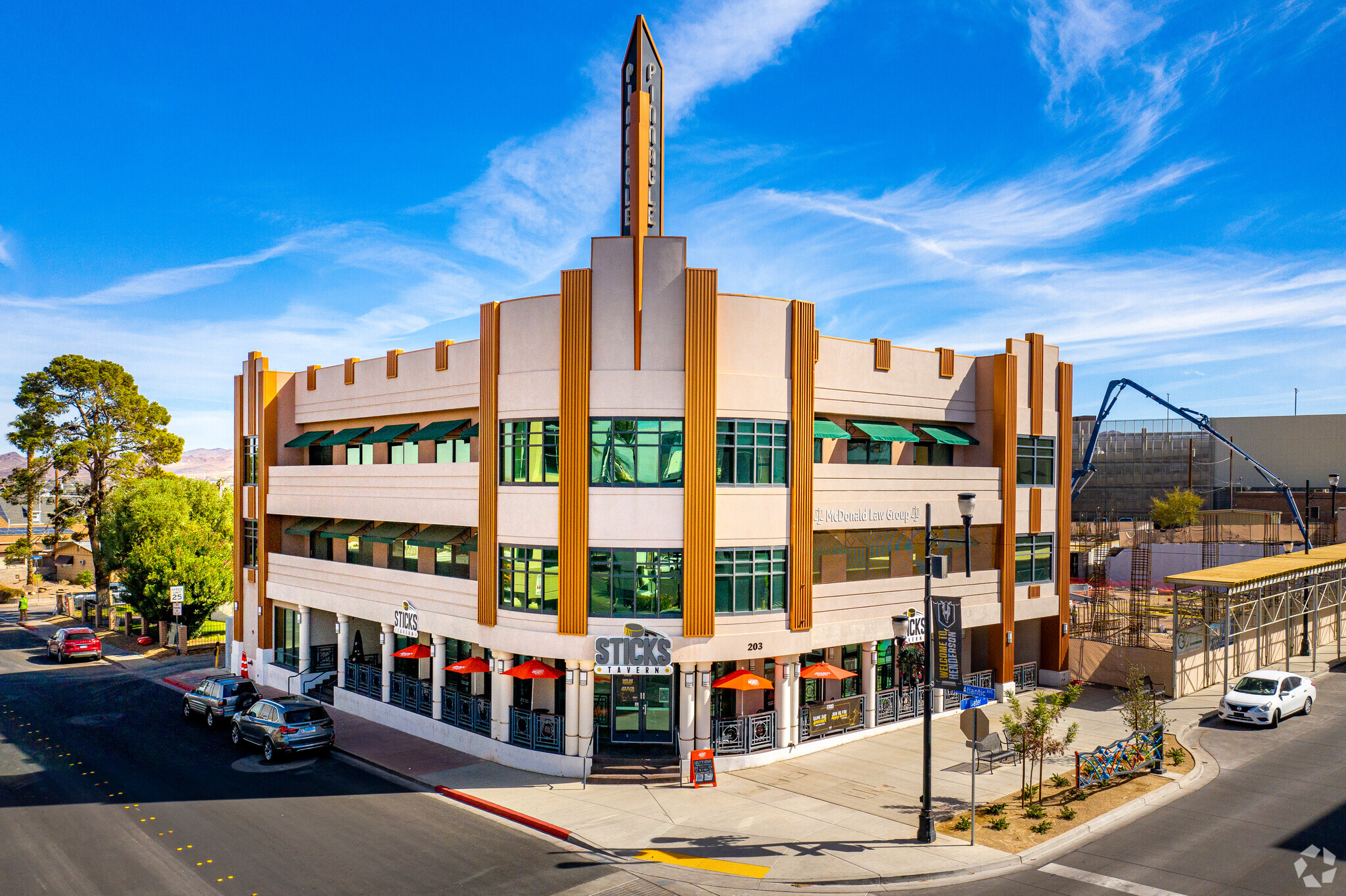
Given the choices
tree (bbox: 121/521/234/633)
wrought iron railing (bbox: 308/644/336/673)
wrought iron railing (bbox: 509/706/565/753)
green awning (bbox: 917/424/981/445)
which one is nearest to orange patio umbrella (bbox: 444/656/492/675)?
wrought iron railing (bbox: 509/706/565/753)

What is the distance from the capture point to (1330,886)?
1647cm

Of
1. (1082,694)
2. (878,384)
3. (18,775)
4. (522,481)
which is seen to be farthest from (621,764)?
(1082,694)

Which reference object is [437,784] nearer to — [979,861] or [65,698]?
[979,861]

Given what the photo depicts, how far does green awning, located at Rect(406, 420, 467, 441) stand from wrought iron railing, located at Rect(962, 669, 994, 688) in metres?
20.8

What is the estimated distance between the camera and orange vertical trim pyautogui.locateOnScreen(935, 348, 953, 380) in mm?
32656

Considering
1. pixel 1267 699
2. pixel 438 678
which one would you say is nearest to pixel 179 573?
pixel 438 678

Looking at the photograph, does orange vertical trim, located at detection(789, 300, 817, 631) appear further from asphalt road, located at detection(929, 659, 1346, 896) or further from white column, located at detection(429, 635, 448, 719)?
white column, located at detection(429, 635, 448, 719)

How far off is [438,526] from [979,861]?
70.7 feet

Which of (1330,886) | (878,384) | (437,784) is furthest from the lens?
(878,384)

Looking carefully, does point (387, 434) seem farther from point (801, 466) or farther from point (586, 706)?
point (801, 466)

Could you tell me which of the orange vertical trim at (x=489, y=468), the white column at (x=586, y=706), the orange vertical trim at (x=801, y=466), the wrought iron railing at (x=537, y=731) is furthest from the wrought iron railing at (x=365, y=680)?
the orange vertical trim at (x=801, y=466)

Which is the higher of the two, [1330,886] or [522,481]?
[522,481]

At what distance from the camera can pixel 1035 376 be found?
114ft

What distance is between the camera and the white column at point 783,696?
2644 centimetres
